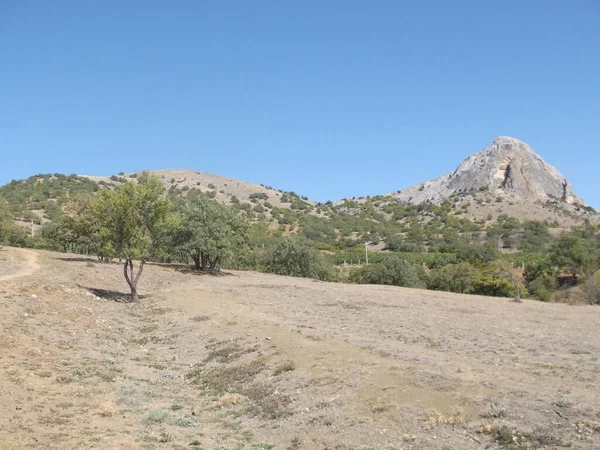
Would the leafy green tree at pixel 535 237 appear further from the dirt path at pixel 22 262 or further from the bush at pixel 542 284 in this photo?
the dirt path at pixel 22 262

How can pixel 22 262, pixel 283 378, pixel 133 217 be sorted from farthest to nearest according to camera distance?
1. pixel 22 262
2. pixel 133 217
3. pixel 283 378

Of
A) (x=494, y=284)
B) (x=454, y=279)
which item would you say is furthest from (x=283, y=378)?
(x=454, y=279)

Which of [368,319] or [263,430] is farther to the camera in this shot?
[368,319]

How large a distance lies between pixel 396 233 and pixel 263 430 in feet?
454

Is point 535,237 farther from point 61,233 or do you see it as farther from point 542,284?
point 61,233

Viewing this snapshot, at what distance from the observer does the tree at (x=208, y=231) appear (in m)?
49.8

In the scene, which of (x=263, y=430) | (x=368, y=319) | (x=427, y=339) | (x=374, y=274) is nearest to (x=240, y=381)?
(x=263, y=430)

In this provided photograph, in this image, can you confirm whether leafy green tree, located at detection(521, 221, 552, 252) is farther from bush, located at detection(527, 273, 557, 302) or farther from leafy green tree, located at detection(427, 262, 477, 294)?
leafy green tree, located at detection(427, 262, 477, 294)

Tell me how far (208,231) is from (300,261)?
19146 millimetres

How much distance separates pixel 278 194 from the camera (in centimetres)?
17188

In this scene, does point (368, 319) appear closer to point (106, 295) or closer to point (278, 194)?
point (106, 295)

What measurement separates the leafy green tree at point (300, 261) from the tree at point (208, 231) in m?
13.0

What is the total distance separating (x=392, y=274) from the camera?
67.5 m

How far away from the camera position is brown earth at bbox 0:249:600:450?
1063 centimetres
